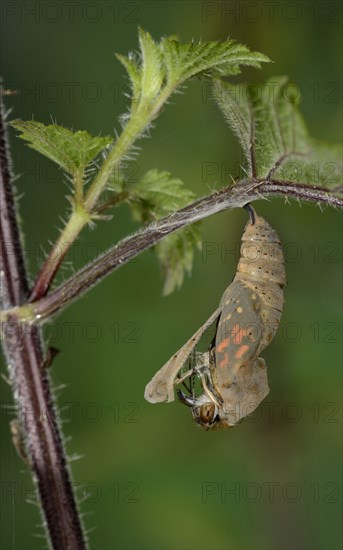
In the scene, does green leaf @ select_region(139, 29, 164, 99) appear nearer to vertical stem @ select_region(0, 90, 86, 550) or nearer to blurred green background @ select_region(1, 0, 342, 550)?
vertical stem @ select_region(0, 90, 86, 550)

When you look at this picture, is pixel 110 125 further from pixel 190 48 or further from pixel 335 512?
pixel 190 48

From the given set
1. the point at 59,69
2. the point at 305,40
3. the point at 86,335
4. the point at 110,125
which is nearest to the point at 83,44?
the point at 59,69

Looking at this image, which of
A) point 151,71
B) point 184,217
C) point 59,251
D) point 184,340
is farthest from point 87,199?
point 184,340

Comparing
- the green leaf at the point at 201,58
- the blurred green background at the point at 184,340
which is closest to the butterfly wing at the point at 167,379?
the green leaf at the point at 201,58

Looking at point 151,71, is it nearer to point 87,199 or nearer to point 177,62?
point 177,62

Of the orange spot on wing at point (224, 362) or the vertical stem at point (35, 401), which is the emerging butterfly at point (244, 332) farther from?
the vertical stem at point (35, 401)

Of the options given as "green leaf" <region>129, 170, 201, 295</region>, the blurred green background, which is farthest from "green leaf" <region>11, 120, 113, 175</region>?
the blurred green background
